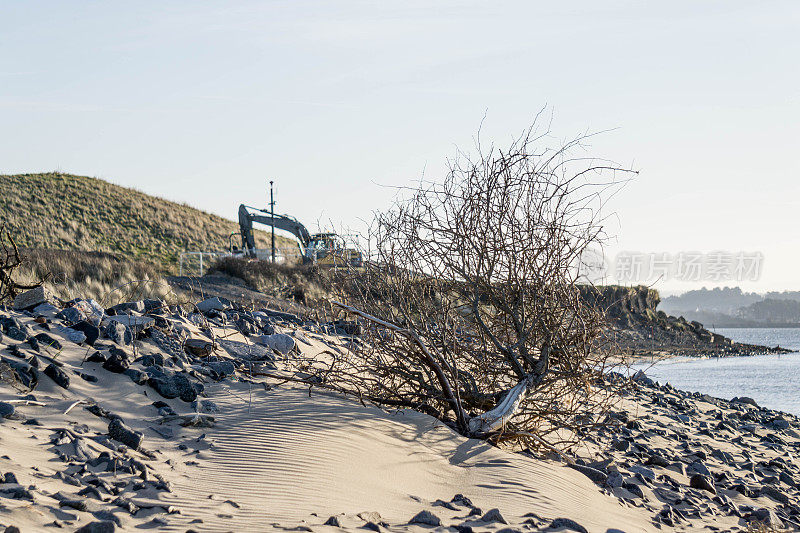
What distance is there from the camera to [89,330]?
5.98 meters

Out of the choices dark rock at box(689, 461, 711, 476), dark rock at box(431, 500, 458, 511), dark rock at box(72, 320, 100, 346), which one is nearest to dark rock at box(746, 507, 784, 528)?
dark rock at box(689, 461, 711, 476)

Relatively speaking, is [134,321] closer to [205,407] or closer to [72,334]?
[72,334]

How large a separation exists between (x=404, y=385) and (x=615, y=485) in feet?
6.42

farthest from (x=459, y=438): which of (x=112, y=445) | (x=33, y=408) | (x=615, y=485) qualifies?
(x=33, y=408)

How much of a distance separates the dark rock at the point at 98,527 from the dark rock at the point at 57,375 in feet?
7.12

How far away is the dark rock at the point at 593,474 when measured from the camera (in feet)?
17.6

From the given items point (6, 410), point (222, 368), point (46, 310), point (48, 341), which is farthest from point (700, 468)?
point (46, 310)

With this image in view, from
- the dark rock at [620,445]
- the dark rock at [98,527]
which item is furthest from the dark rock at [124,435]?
the dark rock at [620,445]

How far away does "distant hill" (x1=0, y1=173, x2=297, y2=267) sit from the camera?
4247 cm

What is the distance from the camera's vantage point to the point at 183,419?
482 cm

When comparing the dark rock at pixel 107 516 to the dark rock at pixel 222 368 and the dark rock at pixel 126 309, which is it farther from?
the dark rock at pixel 126 309

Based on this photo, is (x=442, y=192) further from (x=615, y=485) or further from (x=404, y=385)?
(x=615, y=485)

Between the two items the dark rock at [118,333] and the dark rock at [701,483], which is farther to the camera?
the dark rock at [118,333]

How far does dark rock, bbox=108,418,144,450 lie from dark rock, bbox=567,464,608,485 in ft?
11.1
